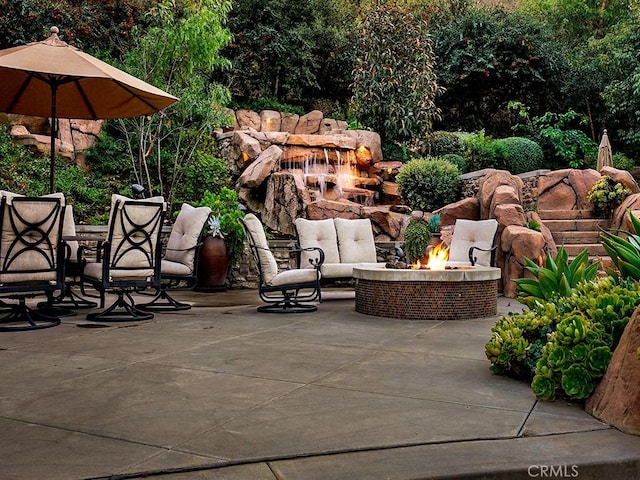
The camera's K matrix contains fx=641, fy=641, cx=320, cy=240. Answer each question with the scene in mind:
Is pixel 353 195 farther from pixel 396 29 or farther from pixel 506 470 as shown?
pixel 506 470

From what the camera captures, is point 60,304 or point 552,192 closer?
point 60,304

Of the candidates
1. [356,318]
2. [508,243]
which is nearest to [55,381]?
[356,318]

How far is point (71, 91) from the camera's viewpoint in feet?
26.6

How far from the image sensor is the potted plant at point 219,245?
9.80m

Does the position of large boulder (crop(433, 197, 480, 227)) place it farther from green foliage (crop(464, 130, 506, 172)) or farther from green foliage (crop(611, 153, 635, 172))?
green foliage (crop(611, 153, 635, 172))

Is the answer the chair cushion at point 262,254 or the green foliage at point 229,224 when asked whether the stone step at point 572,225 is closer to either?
the green foliage at point 229,224

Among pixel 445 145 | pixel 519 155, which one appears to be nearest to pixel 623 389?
pixel 519 155

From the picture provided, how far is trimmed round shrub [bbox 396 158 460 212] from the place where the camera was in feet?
40.5

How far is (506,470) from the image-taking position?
8.12 ft

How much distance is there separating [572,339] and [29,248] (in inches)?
188

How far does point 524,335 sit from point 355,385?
1131 mm

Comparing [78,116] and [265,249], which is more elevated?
[78,116]

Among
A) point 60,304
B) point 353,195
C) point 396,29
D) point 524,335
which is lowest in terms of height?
point 60,304

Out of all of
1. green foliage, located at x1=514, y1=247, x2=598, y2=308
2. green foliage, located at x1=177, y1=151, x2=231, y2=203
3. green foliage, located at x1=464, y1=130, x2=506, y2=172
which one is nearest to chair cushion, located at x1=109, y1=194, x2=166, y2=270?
green foliage, located at x1=514, y1=247, x2=598, y2=308
